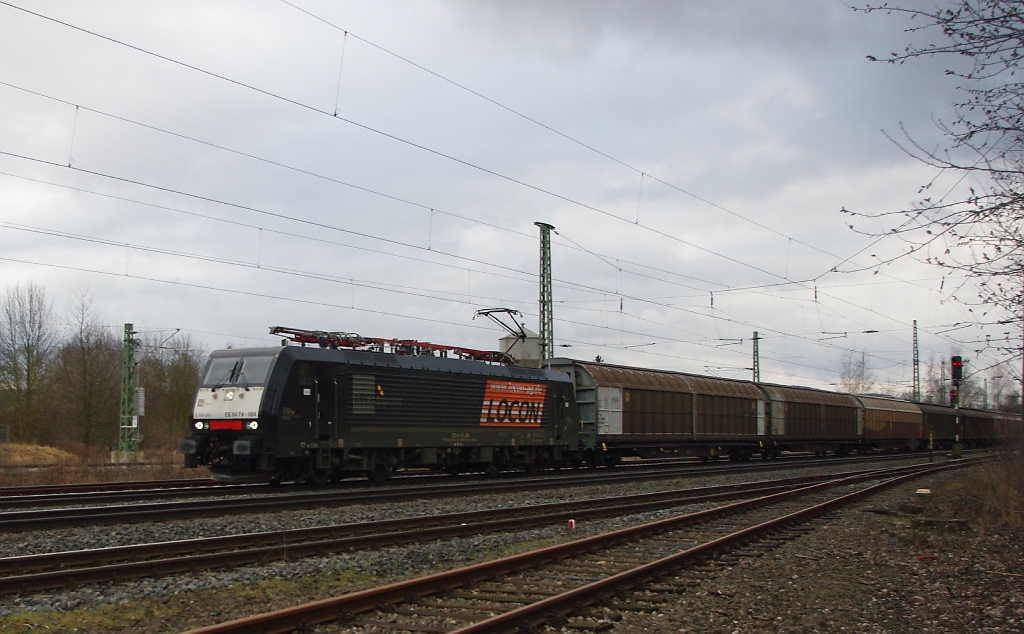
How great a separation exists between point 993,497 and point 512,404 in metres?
12.8

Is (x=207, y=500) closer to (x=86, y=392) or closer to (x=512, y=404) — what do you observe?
(x=512, y=404)

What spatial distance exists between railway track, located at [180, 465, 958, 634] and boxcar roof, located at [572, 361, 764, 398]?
51.5 ft

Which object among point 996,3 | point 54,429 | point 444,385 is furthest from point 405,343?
point 54,429

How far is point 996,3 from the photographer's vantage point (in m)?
6.53

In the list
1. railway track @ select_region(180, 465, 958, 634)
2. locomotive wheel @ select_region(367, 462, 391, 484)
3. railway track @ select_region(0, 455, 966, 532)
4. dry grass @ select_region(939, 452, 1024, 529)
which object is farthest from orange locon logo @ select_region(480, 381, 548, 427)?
dry grass @ select_region(939, 452, 1024, 529)

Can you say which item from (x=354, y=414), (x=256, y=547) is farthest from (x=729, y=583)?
(x=354, y=414)

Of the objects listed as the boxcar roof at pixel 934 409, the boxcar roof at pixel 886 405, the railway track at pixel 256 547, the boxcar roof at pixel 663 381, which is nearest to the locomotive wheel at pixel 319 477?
the railway track at pixel 256 547

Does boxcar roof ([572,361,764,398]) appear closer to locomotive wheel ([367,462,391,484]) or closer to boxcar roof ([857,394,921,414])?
locomotive wheel ([367,462,391,484])

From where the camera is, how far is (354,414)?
19.3m

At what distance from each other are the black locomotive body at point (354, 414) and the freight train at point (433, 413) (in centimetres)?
3

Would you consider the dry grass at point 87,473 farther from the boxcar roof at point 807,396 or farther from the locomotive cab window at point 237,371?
the boxcar roof at point 807,396

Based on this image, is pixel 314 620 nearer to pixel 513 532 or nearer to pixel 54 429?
pixel 513 532

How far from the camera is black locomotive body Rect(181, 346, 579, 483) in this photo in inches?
694

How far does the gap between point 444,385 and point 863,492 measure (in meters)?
10.7
